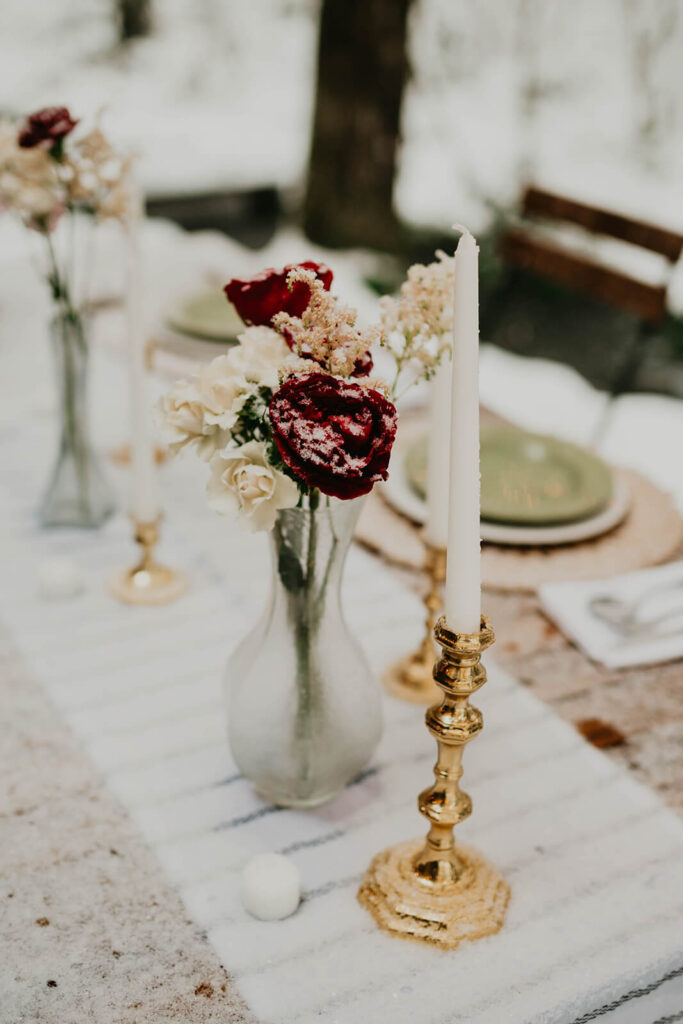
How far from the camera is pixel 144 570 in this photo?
113cm

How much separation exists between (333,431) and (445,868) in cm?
36

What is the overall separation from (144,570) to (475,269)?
68 centimetres

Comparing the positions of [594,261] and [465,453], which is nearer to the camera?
[465,453]

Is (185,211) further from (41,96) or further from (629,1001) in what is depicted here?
(629,1001)

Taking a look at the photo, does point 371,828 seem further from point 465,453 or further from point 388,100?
point 388,100

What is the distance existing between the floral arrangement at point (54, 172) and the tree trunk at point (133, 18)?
15.4ft

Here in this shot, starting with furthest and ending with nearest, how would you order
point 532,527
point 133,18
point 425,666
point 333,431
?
point 133,18 < point 532,527 < point 425,666 < point 333,431

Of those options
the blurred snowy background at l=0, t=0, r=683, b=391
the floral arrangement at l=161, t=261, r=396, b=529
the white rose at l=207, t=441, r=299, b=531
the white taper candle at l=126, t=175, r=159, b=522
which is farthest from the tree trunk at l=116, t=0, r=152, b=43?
the white rose at l=207, t=441, r=299, b=531

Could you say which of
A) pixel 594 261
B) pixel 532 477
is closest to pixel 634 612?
pixel 532 477

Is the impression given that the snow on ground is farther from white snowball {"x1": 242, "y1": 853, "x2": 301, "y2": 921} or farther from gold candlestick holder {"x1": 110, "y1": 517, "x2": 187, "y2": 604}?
white snowball {"x1": 242, "y1": 853, "x2": 301, "y2": 921}

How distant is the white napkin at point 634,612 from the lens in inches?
40.3

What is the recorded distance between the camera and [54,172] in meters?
1.08

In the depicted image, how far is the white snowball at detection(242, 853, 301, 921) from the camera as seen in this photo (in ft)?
2.33

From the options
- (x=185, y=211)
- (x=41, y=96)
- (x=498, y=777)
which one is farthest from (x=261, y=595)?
(x=41, y=96)
